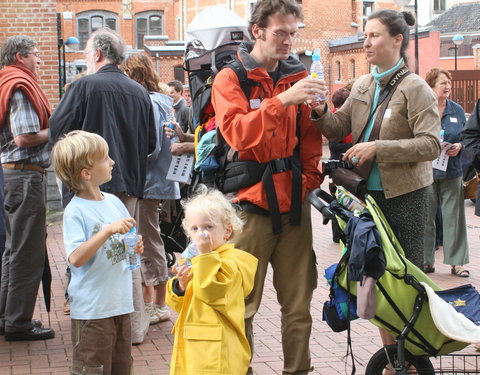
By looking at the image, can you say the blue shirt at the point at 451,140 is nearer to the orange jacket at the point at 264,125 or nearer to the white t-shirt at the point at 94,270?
the orange jacket at the point at 264,125

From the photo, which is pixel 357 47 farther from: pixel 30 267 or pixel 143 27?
pixel 30 267

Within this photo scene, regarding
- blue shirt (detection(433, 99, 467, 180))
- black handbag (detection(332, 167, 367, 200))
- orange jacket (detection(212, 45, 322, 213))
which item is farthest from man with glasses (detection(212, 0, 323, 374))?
blue shirt (detection(433, 99, 467, 180))

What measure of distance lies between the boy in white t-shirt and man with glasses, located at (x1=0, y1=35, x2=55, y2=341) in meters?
1.80

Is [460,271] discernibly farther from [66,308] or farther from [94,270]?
[94,270]

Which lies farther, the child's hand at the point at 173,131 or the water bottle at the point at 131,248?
the child's hand at the point at 173,131

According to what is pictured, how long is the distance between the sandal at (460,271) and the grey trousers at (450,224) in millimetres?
69

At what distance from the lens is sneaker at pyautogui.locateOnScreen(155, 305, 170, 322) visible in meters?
6.83

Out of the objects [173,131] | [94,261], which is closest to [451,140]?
[173,131]

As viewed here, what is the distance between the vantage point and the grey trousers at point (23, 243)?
6148 mm

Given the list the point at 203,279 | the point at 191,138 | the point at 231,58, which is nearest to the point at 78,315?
the point at 203,279

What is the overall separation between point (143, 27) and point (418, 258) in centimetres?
5842

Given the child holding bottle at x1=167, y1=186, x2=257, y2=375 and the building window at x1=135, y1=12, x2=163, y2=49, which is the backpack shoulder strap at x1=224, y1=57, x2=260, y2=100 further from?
the building window at x1=135, y1=12, x2=163, y2=49

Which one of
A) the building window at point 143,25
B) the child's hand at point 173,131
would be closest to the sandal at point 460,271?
the child's hand at point 173,131

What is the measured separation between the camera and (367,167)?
185 inches
